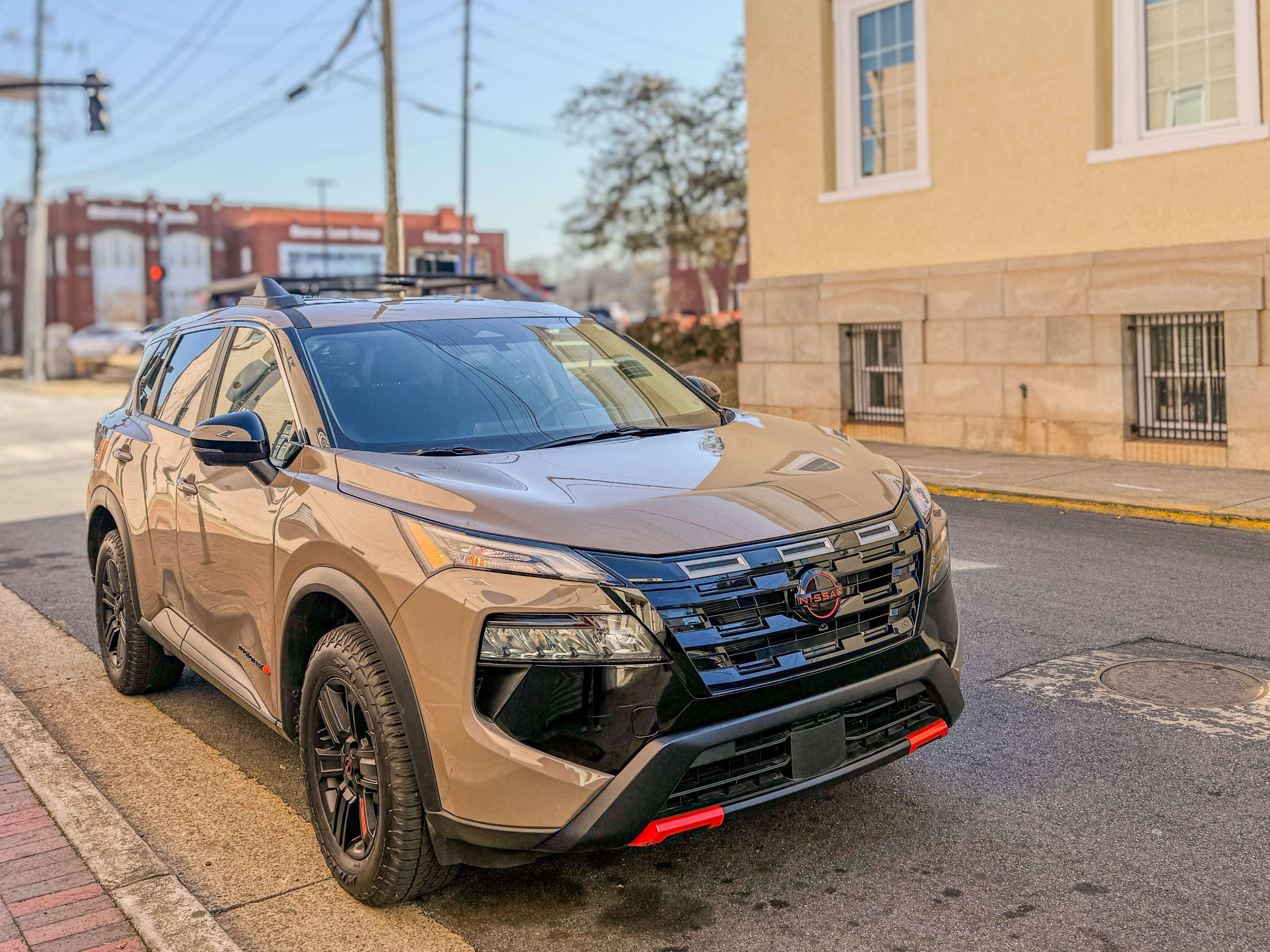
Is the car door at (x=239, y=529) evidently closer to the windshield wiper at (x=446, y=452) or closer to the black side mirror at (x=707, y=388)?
the windshield wiper at (x=446, y=452)

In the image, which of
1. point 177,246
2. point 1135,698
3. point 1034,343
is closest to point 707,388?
point 1135,698

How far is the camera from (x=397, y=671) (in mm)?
3508

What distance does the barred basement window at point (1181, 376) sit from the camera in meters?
12.6

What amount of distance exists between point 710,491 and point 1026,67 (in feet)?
39.2

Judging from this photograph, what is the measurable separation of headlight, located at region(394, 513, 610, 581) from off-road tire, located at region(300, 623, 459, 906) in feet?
1.25

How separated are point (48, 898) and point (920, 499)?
300 centimetres

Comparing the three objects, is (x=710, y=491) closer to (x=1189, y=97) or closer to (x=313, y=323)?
(x=313, y=323)

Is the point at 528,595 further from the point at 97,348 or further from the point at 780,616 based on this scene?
the point at 97,348

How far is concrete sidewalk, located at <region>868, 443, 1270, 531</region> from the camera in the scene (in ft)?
32.2

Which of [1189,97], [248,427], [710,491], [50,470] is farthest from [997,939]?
[50,470]

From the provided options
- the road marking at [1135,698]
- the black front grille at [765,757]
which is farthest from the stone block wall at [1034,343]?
the black front grille at [765,757]

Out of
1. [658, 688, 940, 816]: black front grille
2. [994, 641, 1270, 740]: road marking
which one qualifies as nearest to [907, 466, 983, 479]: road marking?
[994, 641, 1270, 740]: road marking

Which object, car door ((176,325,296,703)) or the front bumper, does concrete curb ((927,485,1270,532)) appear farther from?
car door ((176,325,296,703))

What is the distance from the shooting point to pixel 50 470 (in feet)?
56.1
